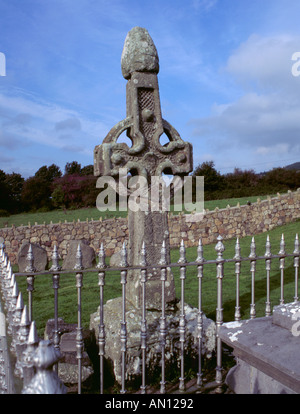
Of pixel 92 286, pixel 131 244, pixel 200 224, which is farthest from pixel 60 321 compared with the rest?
pixel 200 224

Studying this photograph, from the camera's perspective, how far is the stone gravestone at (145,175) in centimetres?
419

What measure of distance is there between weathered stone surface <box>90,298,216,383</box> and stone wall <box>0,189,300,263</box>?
11.0 metres

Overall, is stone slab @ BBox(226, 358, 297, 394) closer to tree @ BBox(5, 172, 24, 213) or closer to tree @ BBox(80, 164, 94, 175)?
tree @ BBox(5, 172, 24, 213)

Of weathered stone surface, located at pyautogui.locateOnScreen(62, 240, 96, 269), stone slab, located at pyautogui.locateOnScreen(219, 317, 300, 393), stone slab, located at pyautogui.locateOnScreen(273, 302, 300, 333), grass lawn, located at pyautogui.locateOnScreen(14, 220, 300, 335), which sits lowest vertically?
grass lawn, located at pyautogui.locateOnScreen(14, 220, 300, 335)

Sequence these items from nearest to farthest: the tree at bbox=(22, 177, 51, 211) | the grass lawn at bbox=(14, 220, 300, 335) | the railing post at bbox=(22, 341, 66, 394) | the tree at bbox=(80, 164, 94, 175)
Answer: the railing post at bbox=(22, 341, 66, 394) < the grass lawn at bbox=(14, 220, 300, 335) < the tree at bbox=(22, 177, 51, 211) < the tree at bbox=(80, 164, 94, 175)

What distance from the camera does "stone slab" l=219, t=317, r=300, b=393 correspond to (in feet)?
7.97

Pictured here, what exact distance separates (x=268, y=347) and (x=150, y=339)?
1.69 metres

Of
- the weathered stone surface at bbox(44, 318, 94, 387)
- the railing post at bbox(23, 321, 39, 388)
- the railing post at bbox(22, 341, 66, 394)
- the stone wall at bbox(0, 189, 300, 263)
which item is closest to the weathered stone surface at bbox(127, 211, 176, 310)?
the weathered stone surface at bbox(44, 318, 94, 387)

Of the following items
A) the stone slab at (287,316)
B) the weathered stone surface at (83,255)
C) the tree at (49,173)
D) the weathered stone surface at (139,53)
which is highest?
the tree at (49,173)

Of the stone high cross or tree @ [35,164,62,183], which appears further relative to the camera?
tree @ [35,164,62,183]

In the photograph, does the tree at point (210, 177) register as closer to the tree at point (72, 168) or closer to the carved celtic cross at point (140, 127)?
the tree at point (72, 168)

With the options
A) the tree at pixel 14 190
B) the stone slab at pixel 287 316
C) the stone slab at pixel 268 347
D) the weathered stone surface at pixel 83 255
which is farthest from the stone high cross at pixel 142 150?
the tree at pixel 14 190

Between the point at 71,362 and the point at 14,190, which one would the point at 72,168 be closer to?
the point at 14,190
